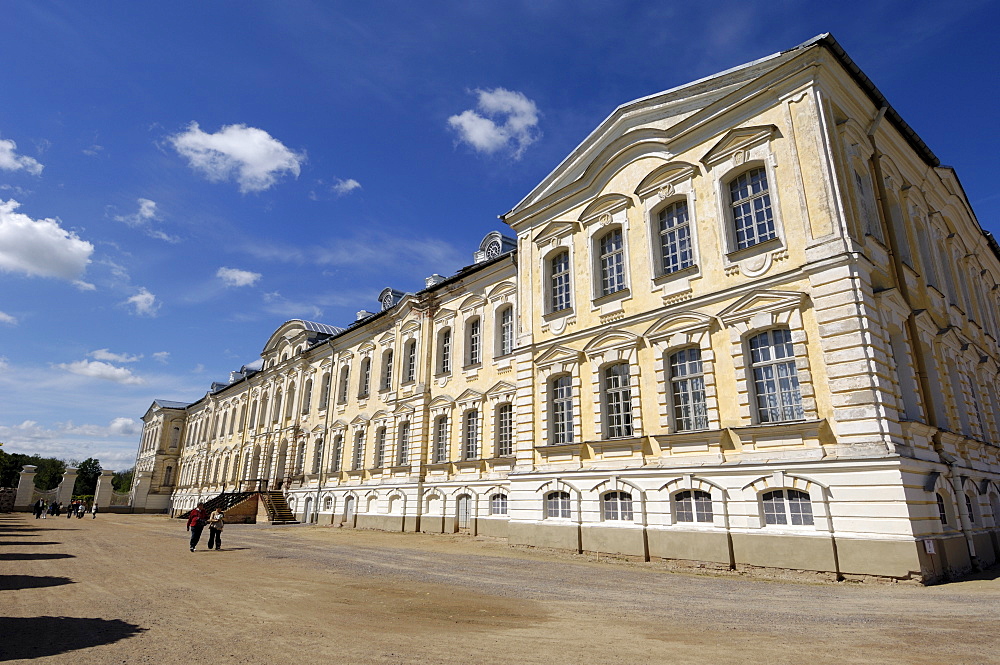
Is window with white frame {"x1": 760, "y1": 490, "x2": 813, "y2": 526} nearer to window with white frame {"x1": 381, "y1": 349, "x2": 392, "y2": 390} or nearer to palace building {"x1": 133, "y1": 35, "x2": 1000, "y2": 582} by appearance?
palace building {"x1": 133, "y1": 35, "x2": 1000, "y2": 582}

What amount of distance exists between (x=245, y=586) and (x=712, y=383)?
1185cm

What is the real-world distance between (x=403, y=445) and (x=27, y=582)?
19177mm

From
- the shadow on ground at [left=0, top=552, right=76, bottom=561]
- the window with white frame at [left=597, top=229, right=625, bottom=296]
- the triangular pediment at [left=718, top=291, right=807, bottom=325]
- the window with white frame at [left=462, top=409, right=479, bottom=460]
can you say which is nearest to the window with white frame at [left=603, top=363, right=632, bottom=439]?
the window with white frame at [left=597, top=229, right=625, bottom=296]

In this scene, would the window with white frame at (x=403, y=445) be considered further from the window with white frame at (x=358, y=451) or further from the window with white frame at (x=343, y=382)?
the window with white frame at (x=343, y=382)

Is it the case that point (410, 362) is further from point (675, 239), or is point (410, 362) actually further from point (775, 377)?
point (775, 377)

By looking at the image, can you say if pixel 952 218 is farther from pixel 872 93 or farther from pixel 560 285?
pixel 560 285

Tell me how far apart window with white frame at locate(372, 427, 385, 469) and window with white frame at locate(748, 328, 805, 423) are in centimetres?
2168

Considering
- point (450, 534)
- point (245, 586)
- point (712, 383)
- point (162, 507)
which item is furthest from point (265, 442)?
point (712, 383)

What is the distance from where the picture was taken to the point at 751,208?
15.6 metres

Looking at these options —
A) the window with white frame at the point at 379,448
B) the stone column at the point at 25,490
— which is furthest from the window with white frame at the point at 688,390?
the stone column at the point at 25,490

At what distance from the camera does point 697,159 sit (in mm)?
16938

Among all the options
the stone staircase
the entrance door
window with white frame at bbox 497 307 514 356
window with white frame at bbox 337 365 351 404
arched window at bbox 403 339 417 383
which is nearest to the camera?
the entrance door

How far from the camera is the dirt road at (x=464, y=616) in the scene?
6293 millimetres

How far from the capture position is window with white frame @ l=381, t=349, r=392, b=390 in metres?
32.6
